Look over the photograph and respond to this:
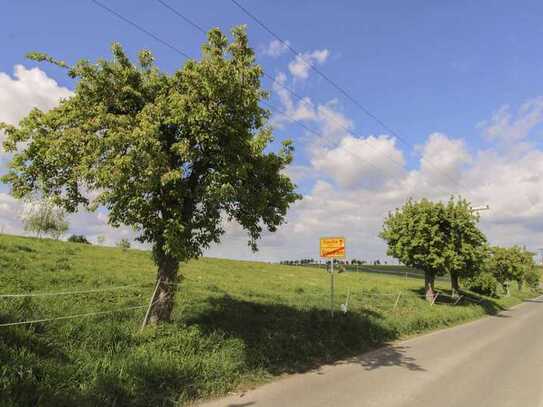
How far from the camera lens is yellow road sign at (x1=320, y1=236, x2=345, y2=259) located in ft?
47.0

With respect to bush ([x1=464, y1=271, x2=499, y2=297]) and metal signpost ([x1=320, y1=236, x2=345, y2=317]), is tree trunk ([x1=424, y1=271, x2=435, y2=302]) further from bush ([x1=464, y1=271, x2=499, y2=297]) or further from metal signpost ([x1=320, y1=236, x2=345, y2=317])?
bush ([x1=464, y1=271, x2=499, y2=297])

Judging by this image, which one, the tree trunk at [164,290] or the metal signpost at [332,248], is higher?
the metal signpost at [332,248]

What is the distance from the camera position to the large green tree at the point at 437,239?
2409cm

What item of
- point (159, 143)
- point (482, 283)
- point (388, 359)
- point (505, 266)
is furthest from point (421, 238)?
point (505, 266)

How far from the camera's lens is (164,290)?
358 inches

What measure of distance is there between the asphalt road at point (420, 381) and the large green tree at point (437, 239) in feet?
35.0

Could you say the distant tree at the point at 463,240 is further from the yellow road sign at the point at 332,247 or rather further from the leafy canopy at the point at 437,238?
the yellow road sign at the point at 332,247

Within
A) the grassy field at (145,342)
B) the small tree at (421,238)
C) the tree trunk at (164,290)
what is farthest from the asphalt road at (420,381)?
the small tree at (421,238)

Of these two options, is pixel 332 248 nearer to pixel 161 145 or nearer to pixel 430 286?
pixel 161 145

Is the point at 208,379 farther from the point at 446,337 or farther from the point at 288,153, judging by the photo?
the point at 446,337

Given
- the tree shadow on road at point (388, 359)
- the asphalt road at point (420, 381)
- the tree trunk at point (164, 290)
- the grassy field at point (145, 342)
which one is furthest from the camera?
the tree shadow on road at point (388, 359)

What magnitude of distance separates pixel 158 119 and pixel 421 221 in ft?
67.4

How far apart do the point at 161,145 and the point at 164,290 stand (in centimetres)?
348

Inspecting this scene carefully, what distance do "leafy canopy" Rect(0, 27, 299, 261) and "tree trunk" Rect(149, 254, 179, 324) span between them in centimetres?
28
